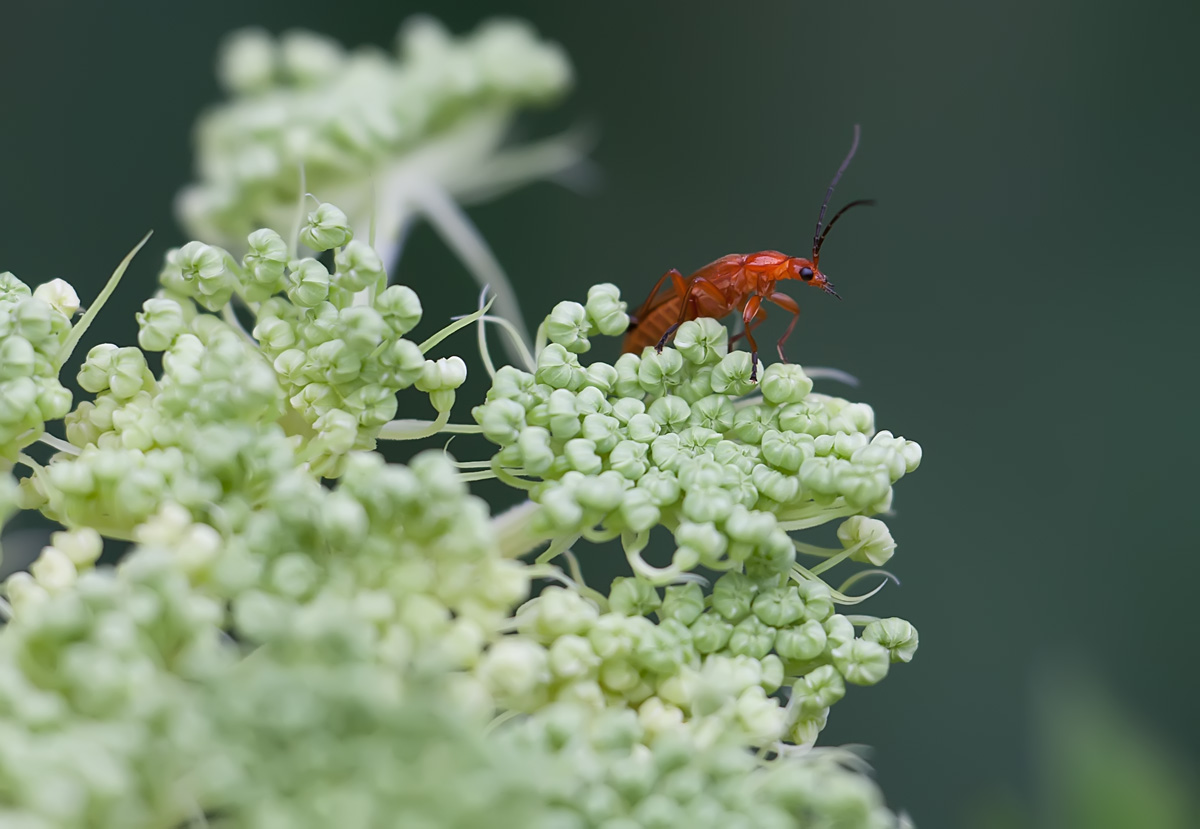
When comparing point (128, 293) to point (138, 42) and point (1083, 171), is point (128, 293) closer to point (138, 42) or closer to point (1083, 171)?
point (138, 42)

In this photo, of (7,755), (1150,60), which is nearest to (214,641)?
(7,755)

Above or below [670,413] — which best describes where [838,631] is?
below

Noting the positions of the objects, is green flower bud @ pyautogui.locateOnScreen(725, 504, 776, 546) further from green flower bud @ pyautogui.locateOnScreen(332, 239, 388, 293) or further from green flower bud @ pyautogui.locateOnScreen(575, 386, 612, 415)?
green flower bud @ pyautogui.locateOnScreen(332, 239, 388, 293)

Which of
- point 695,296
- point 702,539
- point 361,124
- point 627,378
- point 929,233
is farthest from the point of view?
point 929,233

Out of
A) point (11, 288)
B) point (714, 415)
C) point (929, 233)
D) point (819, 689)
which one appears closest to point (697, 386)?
point (714, 415)

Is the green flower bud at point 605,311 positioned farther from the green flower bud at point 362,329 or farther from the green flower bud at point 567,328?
the green flower bud at point 362,329

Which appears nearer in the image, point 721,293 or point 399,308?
point 399,308

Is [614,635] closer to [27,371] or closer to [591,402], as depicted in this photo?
A: [591,402]

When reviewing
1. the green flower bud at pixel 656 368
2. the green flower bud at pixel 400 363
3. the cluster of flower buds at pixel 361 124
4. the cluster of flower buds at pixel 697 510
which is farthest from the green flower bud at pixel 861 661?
the cluster of flower buds at pixel 361 124
